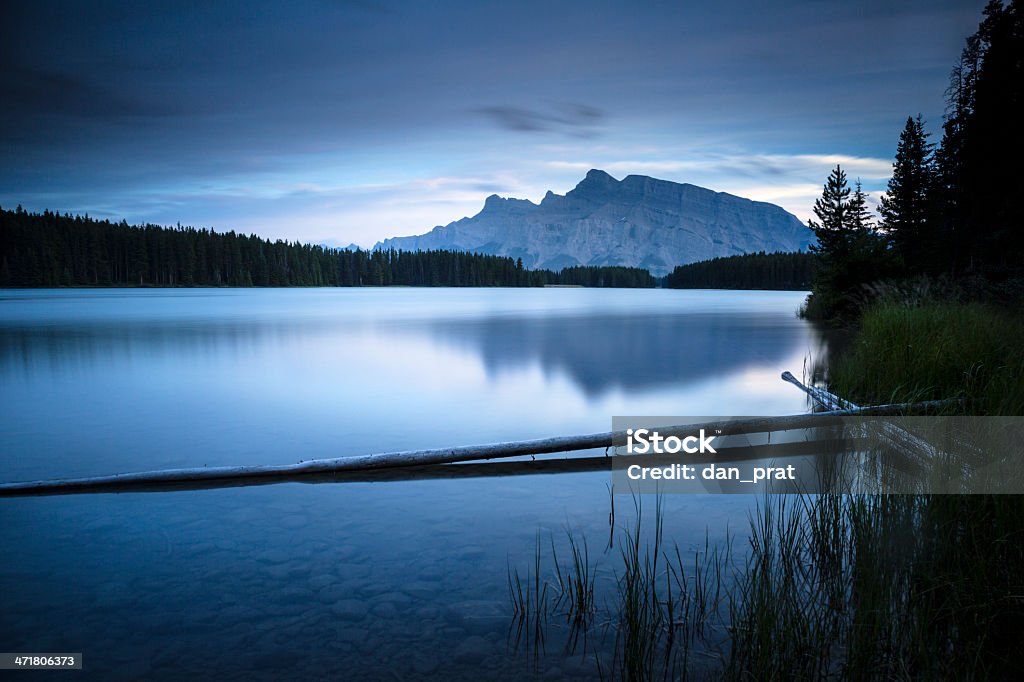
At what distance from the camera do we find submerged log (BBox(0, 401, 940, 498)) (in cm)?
830

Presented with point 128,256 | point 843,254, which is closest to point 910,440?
point 843,254

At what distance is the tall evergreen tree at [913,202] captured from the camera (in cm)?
4703

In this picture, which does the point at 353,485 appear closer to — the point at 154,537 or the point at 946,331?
the point at 154,537

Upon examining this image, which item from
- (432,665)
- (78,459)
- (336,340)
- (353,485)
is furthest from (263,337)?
(432,665)

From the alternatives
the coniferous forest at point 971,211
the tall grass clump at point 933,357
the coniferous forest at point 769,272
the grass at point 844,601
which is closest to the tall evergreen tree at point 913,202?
the coniferous forest at point 971,211

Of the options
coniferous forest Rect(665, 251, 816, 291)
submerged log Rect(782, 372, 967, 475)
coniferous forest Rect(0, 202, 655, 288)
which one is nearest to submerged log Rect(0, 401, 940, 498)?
submerged log Rect(782, 372, 967, 475)

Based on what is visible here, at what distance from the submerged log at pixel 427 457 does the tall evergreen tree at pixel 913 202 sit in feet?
130

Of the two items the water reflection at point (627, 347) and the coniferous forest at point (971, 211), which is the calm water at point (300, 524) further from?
the coniferous forest at point (971, 211)

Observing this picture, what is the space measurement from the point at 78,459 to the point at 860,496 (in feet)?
37.2

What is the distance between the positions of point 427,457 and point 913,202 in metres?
58.8

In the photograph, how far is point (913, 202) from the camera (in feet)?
179

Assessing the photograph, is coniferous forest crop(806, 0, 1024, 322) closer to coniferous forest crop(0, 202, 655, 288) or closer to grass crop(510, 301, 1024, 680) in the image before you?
grass crop(510, 301, 1024, 680)

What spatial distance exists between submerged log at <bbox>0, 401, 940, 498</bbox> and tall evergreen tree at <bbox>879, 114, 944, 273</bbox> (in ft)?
130

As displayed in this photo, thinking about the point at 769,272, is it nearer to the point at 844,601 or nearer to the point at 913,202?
the point at 913,202
